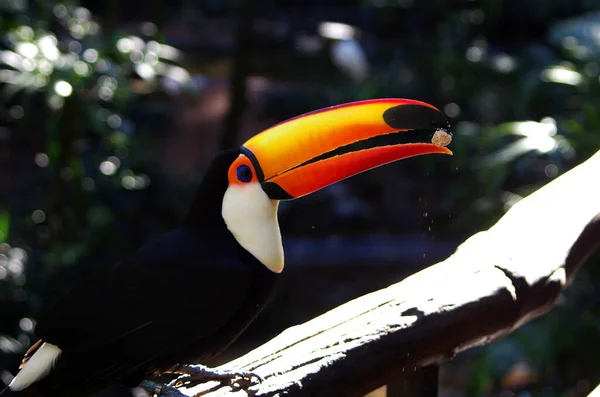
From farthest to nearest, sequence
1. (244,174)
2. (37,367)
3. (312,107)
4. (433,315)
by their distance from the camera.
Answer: (312,107), (244,174), (37,367), (433,315)

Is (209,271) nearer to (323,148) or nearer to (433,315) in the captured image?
(323,148)

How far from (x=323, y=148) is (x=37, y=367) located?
1.91 feet

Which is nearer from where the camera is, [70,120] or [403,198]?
[70,120]

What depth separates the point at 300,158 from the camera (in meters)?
1.60

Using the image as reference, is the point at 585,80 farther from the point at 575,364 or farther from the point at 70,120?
the point at 70,120

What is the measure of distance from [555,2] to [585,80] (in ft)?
9.96

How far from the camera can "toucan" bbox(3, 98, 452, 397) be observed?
1492 millimetres

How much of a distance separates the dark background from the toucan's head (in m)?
0.94

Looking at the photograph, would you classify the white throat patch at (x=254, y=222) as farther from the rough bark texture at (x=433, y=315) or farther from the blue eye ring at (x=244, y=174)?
the rough bark texture at (x=433, y=315)

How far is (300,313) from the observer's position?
4242 mm

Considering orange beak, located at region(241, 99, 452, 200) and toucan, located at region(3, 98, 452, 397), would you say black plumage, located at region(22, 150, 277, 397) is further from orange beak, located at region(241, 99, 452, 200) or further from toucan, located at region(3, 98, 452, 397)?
orange beak, located at region(241, 99, 452, 200)

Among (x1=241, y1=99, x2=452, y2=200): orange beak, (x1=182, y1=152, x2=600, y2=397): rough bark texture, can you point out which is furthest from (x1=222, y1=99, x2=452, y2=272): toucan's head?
(x1=182, y1=152, x2=600, y2=397): rough bark texture

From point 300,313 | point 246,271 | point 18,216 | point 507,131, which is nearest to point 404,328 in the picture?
point 246,271

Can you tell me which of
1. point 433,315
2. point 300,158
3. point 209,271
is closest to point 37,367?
point 209,271
